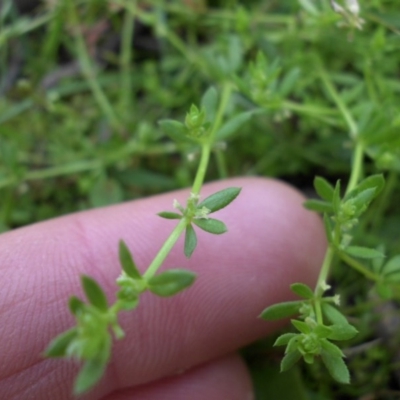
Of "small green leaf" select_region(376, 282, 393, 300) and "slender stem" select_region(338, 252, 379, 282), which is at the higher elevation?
"slender stem" select_region(338, 252, 379, 282)

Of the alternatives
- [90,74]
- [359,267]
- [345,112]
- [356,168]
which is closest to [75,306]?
[359,267]

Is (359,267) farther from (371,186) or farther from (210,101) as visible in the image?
(210,101)

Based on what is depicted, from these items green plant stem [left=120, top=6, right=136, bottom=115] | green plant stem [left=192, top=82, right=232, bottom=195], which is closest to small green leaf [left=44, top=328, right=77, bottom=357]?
green plant stem [left=192, top=82, right=232, bottom=195]

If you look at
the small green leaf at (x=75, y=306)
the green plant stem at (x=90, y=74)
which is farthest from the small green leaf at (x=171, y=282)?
the green plant stem at (x=90, y=74)

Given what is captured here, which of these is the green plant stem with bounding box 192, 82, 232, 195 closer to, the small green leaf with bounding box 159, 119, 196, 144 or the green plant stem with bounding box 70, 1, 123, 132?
the small green leaf with bounding box 159, 119, 196, 144

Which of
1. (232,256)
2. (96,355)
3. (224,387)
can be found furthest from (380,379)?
(96,355)
